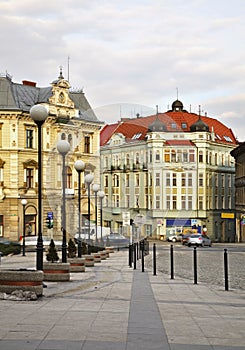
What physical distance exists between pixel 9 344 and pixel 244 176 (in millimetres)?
A: 57892

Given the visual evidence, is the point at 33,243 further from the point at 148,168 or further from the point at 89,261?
the point at 148,168

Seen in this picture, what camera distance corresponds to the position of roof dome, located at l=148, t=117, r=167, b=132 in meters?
16.2

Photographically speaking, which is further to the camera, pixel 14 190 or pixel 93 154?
pixel 14 190

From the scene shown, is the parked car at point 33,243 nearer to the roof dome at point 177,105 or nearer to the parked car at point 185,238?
the parked car at point 185,238

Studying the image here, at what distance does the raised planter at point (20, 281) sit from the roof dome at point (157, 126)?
603cm

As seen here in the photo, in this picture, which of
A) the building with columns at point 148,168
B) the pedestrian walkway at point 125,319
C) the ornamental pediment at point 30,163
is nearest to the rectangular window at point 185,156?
the building with columns at point 148,168

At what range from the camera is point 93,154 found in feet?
67.3

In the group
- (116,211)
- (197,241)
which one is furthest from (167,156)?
(197,241)

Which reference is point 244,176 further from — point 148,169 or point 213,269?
point 148,169

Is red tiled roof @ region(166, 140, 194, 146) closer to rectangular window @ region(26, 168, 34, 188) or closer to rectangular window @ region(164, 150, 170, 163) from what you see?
rectangular window @ region(164, 150, 170, 163)

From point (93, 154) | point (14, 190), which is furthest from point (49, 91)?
point (93, 154)

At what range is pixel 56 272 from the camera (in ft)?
51.6

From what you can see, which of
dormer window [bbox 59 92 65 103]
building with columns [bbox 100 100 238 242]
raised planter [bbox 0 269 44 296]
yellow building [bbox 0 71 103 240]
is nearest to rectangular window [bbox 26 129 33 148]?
yellow building [bbox 0 71 103 240]

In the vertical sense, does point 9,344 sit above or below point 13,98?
below
